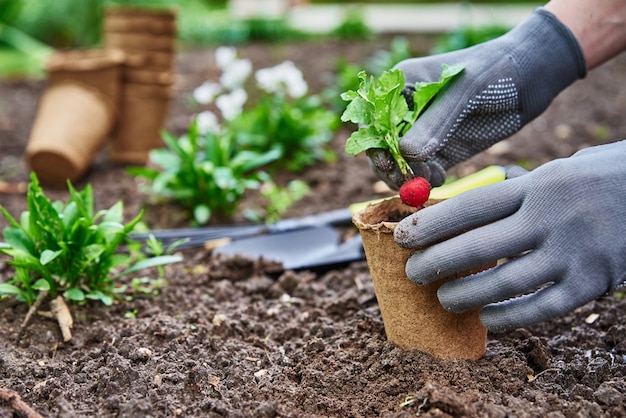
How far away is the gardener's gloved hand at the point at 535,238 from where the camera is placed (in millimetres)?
1699

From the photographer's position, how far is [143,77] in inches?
174

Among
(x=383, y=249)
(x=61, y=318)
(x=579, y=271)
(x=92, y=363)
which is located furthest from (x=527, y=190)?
(x=61, y=318)

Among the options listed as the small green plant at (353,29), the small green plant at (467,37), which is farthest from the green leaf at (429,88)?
the small green plant at (353,29)

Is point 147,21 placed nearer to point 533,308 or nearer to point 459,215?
point 459,215

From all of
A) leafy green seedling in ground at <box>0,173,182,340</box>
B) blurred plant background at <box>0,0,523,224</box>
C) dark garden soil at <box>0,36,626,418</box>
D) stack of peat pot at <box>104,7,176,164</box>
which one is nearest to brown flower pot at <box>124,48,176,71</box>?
stack of peat pot at <box>104,7,176,164</box>

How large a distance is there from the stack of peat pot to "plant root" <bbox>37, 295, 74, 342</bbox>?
2239mm

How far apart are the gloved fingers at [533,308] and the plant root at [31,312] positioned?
1.37 m

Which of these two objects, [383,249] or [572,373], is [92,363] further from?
[572,373]

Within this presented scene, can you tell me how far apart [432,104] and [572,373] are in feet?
2.72

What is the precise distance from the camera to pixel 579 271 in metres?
1.70

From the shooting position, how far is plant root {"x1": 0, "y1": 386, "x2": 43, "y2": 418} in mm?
1738

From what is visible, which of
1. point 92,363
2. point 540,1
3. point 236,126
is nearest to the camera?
point 92,363

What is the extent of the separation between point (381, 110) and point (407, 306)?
52 cm

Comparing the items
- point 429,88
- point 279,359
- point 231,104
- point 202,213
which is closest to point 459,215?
point 429,88
